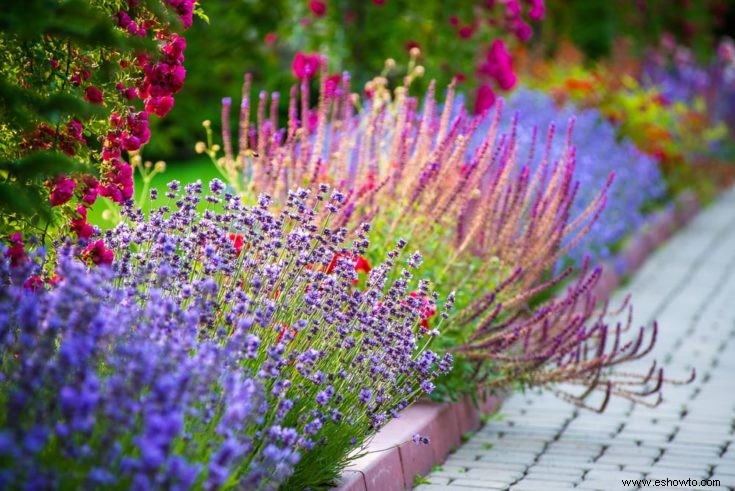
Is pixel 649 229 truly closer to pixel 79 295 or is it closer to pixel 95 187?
pixel 95 187

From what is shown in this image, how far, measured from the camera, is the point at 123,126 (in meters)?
4.26

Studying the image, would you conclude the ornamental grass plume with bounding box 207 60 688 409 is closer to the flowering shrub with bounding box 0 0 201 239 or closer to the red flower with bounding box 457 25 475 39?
the flowering shrub with bounding box 0 0 201 239

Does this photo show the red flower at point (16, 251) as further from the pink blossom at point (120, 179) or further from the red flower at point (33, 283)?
the pink blossom at point (120, 179)

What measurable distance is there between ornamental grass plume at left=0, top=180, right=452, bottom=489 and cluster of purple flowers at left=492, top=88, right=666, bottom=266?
415 cm

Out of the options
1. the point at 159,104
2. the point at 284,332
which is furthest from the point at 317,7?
the point at 284,332

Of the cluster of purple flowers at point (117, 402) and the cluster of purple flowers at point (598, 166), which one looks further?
the cluster of purple flowers at point (598, 166)

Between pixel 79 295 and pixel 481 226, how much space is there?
314 cm

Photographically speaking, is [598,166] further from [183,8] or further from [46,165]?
[46,165]

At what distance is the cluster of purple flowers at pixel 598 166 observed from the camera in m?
8.94

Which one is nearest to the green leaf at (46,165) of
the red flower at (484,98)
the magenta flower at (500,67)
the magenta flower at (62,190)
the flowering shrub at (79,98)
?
the flowering shrub at (79,98)

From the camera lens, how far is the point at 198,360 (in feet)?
9.96

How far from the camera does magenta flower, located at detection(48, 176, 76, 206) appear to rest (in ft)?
12.8

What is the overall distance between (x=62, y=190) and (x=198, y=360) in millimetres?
1106

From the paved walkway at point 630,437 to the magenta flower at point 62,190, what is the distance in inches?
67.1
